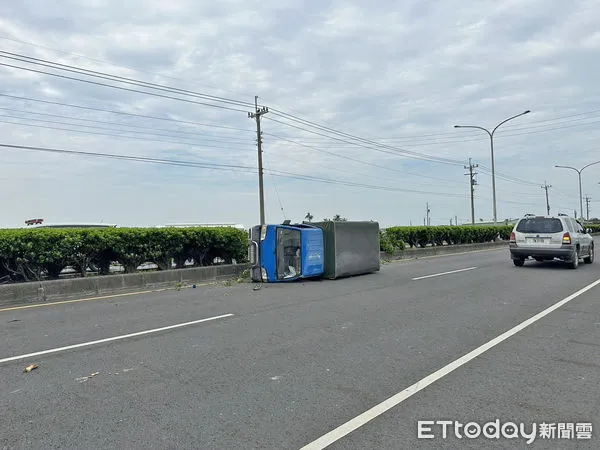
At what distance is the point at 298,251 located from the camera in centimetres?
1309

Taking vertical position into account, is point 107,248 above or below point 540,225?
below

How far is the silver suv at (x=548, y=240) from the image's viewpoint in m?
14.7

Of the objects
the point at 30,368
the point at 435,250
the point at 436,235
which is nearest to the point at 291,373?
the point at 30,368

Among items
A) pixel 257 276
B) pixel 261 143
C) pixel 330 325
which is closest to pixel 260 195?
pixel 261 143

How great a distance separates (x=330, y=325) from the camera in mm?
7152

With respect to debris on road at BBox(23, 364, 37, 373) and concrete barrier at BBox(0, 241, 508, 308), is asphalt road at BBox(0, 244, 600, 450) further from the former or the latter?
concrete barrier at BBox(0, 241, 508, 308)

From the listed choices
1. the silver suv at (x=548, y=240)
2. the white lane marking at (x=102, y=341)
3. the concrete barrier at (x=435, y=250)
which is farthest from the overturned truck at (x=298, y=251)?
the concrete barrier at (x=435, y=250)

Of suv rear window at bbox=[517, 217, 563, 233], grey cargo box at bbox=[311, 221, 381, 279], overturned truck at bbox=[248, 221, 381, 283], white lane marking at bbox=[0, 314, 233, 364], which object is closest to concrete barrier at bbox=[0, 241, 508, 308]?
overturned truck at bbox=[248, 221, 381, 283]

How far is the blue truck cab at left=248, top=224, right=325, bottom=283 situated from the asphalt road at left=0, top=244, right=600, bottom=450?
3.78m

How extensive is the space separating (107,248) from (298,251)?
506 cm

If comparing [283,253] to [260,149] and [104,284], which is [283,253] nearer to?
[104,284]

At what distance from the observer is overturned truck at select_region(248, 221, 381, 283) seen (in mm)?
12969

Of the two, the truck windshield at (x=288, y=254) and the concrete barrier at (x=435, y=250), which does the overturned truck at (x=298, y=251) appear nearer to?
the truck windshield at (x=288, y=254)

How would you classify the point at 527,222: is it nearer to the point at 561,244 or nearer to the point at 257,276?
the point at 561,244
